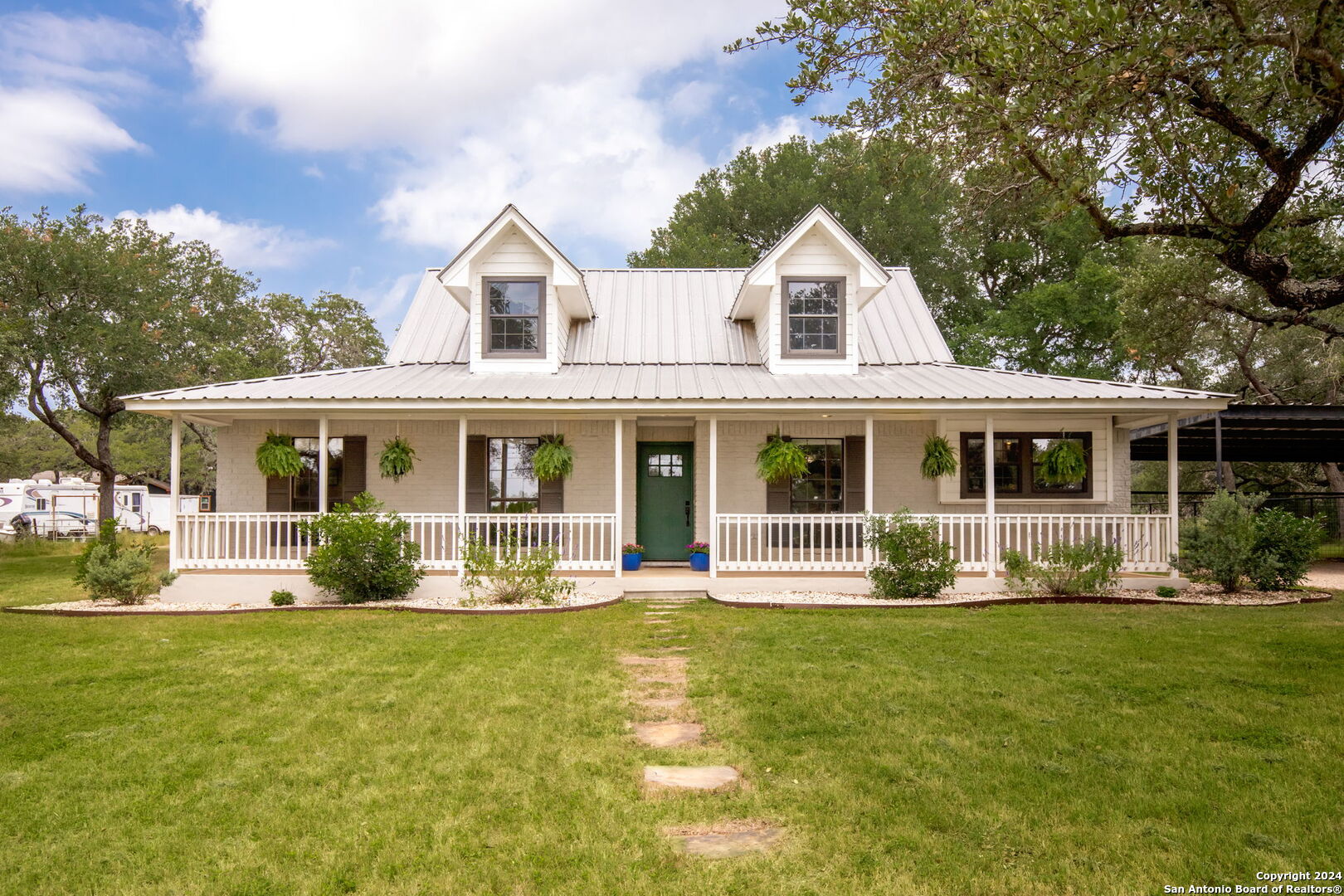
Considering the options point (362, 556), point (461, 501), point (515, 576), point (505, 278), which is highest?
point (505, 278)

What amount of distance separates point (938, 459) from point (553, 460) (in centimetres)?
596

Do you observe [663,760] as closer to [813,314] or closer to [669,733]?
[669,733]

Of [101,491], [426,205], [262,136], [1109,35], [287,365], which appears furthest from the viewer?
[287,365]

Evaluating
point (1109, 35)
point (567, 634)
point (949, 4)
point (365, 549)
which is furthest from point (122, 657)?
point (1109, 35)

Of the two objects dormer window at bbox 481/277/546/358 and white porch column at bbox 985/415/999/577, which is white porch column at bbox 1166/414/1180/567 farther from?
dormer window at bbox 481/277/546/358

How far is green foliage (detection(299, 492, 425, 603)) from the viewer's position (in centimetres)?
1100

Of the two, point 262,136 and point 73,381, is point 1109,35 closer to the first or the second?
point 73,381

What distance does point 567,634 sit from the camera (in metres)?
8.72

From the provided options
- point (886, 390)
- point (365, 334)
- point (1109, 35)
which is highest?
point (365, 334)

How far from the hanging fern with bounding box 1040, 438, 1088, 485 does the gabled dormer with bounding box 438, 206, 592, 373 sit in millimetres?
8232

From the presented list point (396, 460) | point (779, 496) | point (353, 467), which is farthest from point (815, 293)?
point (353, 467)

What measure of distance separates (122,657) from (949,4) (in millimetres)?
9163

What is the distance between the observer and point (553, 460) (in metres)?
12.4

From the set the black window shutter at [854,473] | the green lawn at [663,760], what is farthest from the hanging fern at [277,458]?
the black window shutter at [854,473]
